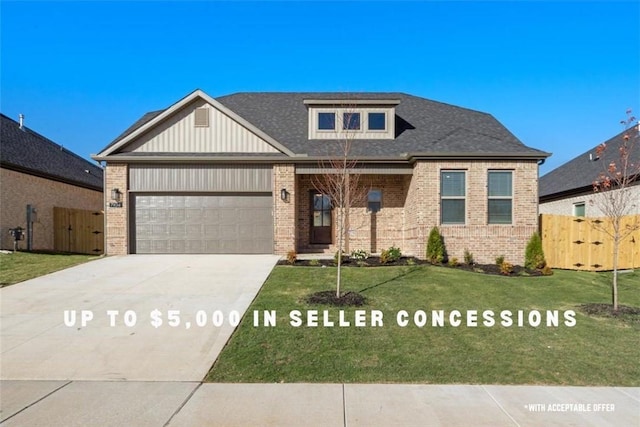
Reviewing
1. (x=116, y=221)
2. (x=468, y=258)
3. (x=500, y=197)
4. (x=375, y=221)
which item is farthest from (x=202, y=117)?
(x=500, y=197)

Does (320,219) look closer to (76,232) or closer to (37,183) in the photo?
(76,232)

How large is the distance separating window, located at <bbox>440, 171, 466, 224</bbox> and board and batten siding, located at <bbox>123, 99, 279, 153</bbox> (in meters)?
6.16

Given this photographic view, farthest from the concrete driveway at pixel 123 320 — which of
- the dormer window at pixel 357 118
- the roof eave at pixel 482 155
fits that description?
the dormer window at pixel 357 118

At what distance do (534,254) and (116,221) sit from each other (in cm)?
1441

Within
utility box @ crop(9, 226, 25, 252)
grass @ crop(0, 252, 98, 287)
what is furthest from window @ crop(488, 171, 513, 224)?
utility box @ crop(9, 226, 25, 252)

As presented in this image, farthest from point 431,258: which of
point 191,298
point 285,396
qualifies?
point 285,396

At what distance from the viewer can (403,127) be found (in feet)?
56.1

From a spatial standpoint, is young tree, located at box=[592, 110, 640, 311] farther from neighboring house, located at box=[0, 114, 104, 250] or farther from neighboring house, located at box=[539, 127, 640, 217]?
neighboring house, located at box=[0, 114, 104, 250]

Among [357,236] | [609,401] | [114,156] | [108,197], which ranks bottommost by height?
[609,401]

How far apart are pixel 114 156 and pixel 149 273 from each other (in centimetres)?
576

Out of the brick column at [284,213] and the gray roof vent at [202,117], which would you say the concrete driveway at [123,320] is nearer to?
the brick column at [284,213]

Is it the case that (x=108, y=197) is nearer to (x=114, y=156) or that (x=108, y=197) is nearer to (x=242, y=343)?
(x=114, y=156)

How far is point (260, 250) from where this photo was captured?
15.1 m

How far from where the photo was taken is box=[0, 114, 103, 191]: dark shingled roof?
16984mm
